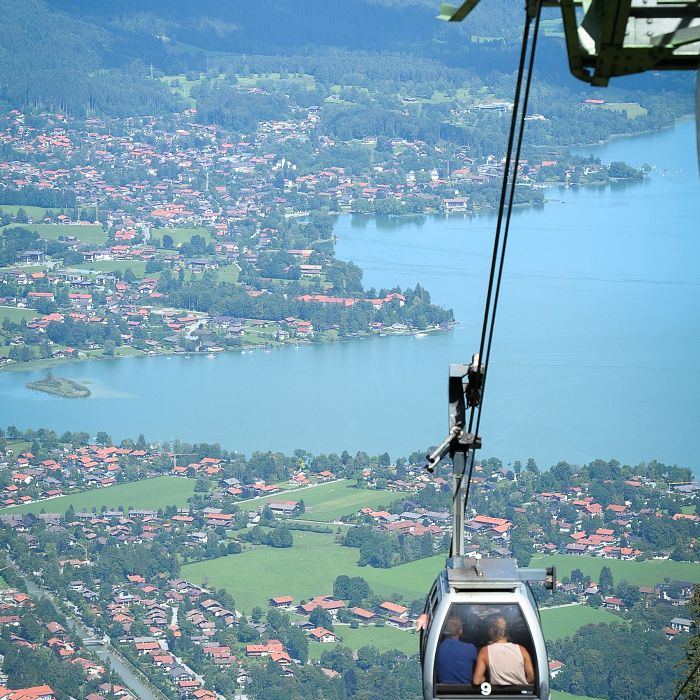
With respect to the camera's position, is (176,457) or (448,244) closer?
(176,457)

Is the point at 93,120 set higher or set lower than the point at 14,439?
higher

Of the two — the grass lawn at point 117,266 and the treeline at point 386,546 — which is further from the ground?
the grass lawn at point 117,266

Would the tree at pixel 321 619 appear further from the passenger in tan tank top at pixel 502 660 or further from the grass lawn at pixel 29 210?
the grass lawn at pixel 29 210

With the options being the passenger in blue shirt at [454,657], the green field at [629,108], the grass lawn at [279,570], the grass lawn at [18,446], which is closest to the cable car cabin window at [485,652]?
the passenger in blue shirt at [454,657]

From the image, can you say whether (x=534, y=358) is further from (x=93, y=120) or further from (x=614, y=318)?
(x=93, y=120)

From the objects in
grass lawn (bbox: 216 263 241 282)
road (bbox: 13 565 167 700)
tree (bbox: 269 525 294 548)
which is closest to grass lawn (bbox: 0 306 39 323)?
grass lawn (bbox: 216 263 241 282)

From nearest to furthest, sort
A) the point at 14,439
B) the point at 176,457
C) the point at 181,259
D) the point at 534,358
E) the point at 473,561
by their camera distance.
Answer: the point at 473,561
the point at 176,457
the point at 14,439
the point at 534,358
the point at 181,259

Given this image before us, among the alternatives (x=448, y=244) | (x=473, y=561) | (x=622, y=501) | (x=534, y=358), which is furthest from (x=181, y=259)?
(x=473, y=561)
